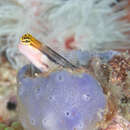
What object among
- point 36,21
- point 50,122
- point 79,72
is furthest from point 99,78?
point 36,21

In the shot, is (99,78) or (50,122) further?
(99,78)

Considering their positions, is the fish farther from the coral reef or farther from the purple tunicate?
the coral reef

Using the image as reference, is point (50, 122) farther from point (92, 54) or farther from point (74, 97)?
point (92, 54)

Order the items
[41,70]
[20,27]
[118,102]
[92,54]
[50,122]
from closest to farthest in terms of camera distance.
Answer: [50,122] → [41,70] → [118,102] → [92,54] → [20,27]

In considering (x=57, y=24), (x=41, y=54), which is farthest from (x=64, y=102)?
(x=57, y=24)

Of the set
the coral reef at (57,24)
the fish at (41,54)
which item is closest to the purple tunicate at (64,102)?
the fish at (41,54)

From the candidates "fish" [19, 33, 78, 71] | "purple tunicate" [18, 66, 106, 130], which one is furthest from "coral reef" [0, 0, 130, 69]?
"purple tunicate" [18, 66, 106, 130]

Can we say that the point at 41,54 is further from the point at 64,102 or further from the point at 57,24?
the point at 57,24
